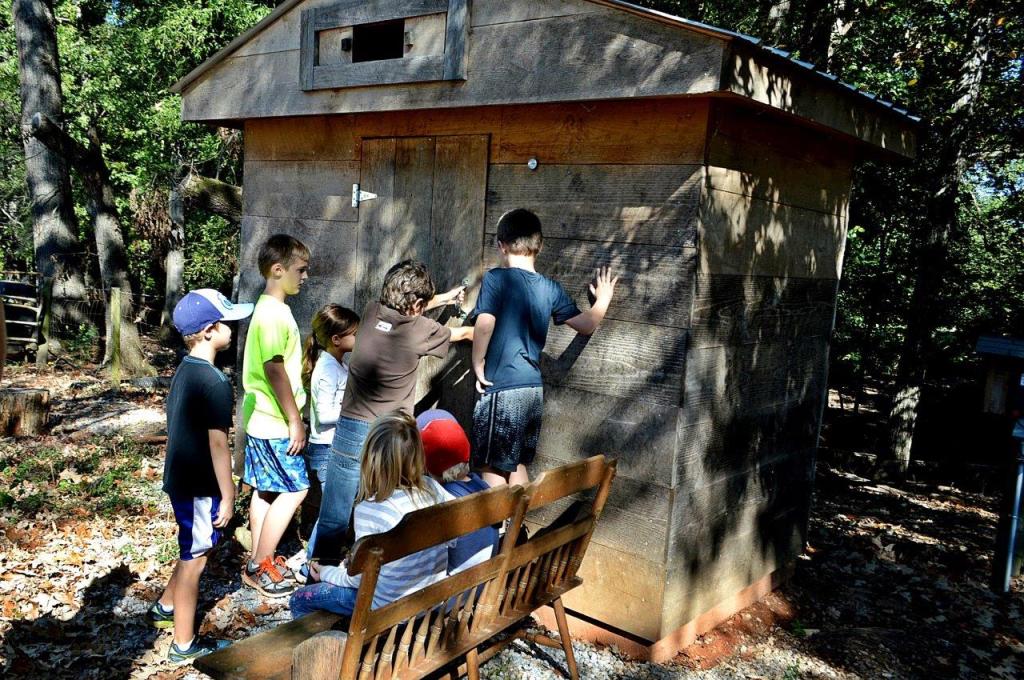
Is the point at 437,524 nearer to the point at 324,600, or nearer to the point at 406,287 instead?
the point at 324,600

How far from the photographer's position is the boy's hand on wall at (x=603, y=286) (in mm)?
4379

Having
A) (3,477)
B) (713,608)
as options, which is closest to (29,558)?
(3,477)

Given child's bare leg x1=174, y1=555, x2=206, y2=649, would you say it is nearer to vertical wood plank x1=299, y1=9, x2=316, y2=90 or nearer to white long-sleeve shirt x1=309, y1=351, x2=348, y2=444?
white long-sleeve shirt x1=309, y1=351, x2=348, y2=444

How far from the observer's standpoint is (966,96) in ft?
30.9

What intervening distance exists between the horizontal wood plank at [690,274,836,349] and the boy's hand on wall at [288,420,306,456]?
2221mm

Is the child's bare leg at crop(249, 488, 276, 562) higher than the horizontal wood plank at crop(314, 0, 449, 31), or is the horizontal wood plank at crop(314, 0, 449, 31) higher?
the horizontal wood plank at crop(314, 0, 449, 31)

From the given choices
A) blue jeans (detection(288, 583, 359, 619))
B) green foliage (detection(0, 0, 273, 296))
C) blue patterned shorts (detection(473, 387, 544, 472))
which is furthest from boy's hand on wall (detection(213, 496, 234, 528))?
green foliage (detection(0, 0, 273, 296))

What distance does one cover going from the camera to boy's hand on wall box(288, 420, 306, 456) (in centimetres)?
469

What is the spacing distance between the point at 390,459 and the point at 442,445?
63 cm

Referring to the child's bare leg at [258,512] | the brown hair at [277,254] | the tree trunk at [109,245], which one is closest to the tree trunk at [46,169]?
the tree trunk at [109,245]

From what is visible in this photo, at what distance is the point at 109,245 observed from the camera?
13719 mm

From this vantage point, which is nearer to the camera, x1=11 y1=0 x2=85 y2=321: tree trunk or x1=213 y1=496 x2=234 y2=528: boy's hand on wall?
x1=213 y1=496 x2=234 y2=528: boy's hand on wall

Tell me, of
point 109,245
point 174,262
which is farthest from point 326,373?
point 174,262

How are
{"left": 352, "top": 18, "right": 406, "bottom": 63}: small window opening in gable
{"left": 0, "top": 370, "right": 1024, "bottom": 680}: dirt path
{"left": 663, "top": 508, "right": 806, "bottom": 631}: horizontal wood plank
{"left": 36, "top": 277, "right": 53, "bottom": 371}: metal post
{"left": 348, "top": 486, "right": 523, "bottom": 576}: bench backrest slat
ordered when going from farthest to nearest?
1. {"left": 36, "top": 277, "right": 53, "bottom": 371}: metal post
2. {"left": 352, "top": 18, "right": 406, "bottom": 63}: small window opening in gable
3. {"left": 663, "top": 508, "right": 806, "bottom": 631}: horizontal wood plank
4. {"left": 0, "top": 370, "right": 1024, "bottom": 680}: dirt path
5. {"left": 348, "top": 486, "right": 523, "bottom": 576}: bench backrest slat
